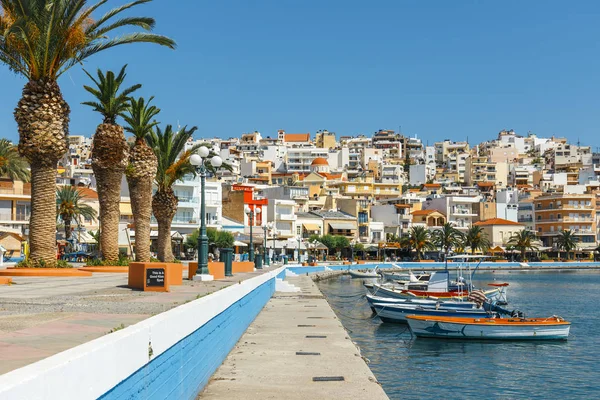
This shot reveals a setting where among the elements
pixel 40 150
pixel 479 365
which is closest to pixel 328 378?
pixel 479 365

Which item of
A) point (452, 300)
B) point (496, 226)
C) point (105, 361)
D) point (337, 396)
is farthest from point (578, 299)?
point (496, 226)

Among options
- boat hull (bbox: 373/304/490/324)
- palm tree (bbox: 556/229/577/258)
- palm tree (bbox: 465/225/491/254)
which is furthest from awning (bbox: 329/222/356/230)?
boat hull (bbox: 373/304/490/324)

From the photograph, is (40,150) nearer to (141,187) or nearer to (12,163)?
(141,187)

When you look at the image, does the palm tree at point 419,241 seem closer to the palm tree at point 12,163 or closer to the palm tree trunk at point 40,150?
the palm tree at point 12,163

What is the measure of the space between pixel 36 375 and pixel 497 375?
56.3 ft

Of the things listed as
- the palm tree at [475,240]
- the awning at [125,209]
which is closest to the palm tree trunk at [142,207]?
the awning at [125,209]

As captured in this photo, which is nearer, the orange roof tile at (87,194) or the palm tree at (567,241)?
the orange roof tile at (87,194)

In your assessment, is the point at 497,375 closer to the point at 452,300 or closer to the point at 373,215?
the point at 452,300

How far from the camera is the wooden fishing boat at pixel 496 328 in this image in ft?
Answer: 81.1

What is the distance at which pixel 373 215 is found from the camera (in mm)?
116062

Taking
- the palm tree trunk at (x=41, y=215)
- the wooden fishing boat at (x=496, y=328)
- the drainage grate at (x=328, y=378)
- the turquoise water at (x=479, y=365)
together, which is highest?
the palm tree trunk at (x=41, y=215)

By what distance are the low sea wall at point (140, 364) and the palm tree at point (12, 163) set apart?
141ft

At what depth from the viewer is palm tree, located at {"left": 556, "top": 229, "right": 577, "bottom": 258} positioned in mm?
113000

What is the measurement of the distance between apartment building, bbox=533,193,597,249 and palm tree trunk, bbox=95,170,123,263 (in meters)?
101
